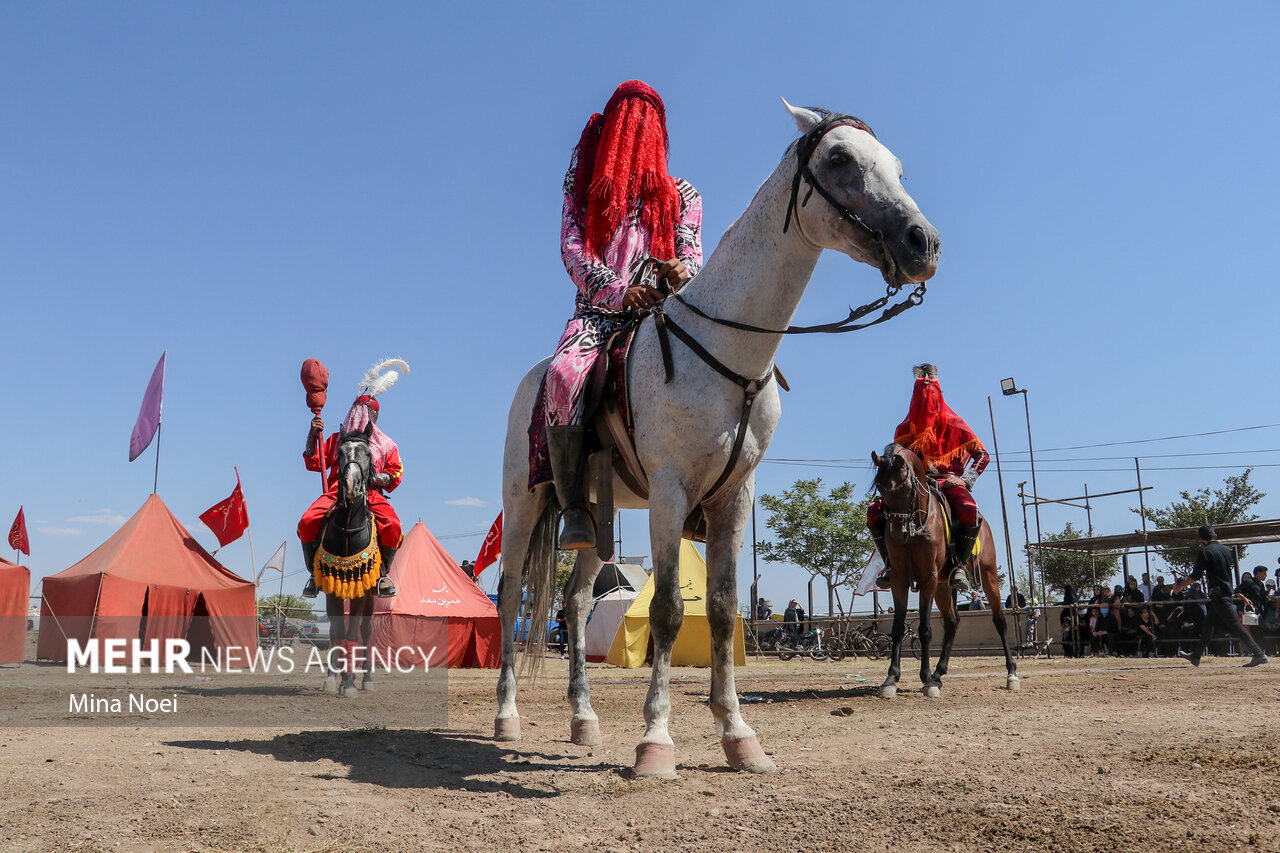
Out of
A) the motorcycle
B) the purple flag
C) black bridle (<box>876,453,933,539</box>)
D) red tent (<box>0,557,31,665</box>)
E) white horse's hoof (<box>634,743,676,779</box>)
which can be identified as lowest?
the motorcycle

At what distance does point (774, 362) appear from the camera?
15.0 ft

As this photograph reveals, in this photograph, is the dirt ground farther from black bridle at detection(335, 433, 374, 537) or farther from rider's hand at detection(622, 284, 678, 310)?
black bridle at detection(335, 433, 374, 537)

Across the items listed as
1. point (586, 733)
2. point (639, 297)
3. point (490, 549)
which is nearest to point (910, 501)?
point (586, 733)

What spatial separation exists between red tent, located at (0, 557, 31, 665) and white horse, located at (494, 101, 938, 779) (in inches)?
619

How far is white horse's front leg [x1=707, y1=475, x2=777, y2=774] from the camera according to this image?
14.1 feet

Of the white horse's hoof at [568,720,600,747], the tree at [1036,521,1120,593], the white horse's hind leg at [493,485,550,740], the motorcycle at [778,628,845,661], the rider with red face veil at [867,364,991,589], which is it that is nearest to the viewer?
the white horse's hoof at [568,720,600,747]

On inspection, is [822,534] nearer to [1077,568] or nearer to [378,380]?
[1077,568]

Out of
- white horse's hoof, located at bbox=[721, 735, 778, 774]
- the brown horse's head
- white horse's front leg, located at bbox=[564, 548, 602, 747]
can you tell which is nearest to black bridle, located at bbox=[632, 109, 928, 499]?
white horse's hoof, located at bbox=[721, 735, 778, 774]

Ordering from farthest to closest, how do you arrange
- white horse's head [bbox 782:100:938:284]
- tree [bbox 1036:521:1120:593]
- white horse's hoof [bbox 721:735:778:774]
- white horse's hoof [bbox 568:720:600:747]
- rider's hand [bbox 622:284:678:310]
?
tree [bbox 1036:521:1120:593]
white horse's hoof [bbox 568:720:600:747]
rider's hand [bbox 622:284:678:310]
white horse's hoof [bbox 721:735:778:774]
white horse's head [bbox 782:100:938:284]

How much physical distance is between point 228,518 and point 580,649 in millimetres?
13823

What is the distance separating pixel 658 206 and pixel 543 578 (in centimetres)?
268

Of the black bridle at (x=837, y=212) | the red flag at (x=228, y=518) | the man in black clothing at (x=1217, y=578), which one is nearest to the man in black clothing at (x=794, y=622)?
the man in black clothing at (x=1217, y=578)

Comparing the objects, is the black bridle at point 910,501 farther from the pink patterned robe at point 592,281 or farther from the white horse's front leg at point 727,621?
the white horse's front leg at point 727,621

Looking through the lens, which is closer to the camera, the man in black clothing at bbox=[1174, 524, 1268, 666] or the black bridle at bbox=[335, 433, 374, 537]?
the black bridle at bbox=[335, 433, 374, 537]
